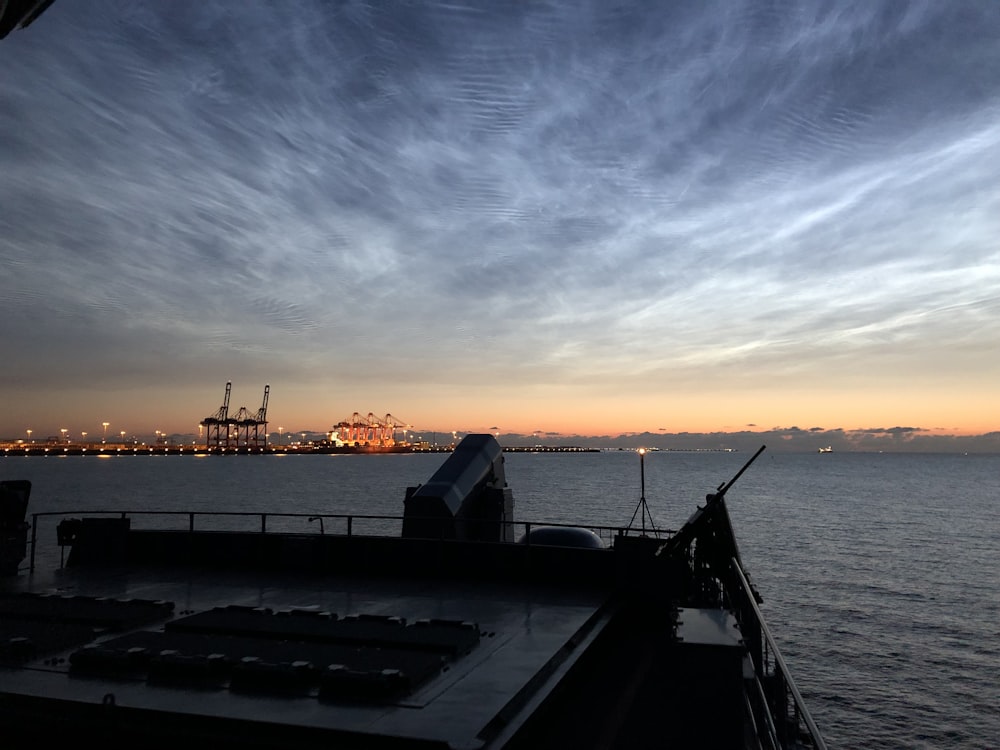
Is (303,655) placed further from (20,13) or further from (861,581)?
(861,581)

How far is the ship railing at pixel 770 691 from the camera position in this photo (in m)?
5.60

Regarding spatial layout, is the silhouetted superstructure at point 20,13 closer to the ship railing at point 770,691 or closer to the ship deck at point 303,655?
the ship deck at point 303,655

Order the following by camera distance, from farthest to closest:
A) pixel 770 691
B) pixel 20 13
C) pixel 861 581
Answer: pixel 861 581 → pixel 770 691 → pixel 20 13

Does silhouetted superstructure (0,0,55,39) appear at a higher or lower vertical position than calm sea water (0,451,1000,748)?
higher

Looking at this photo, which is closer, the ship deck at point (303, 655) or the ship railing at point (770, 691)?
the ship railing at point (770, 691)

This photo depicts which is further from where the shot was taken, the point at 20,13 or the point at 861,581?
the point at 861,581

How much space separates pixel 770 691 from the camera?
31.3 feet

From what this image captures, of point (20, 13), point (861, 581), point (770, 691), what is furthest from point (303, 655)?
point (861, 581)

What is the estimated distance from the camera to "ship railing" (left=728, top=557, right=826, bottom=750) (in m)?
5.60

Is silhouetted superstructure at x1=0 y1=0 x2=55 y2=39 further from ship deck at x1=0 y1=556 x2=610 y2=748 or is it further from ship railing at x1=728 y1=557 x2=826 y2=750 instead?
ship railing at x1=728 y1=557 x2=826 y2=750

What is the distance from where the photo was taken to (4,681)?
7.97m

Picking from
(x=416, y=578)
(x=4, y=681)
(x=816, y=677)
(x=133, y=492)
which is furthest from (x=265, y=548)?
(x=133, y=492)

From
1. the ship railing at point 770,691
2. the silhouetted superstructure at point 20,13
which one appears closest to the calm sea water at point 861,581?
the ship railing at point 770,691

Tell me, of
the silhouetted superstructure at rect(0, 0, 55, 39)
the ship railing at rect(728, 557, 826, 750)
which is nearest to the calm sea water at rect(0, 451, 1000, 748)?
the ship railing at rect(728, 557, 826, 750)
